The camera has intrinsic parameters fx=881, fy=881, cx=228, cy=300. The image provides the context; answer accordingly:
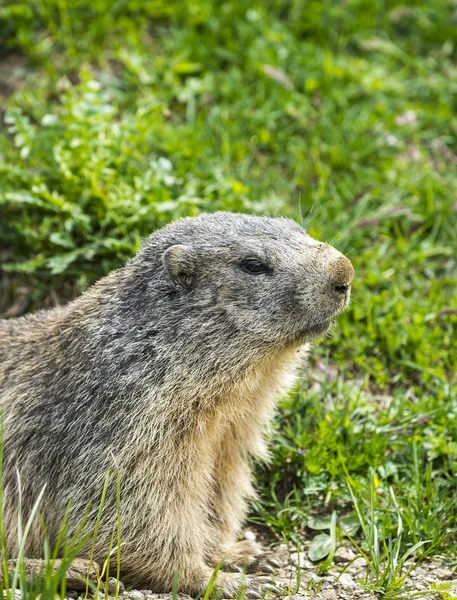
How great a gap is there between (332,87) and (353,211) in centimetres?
156

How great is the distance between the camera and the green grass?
5.61m

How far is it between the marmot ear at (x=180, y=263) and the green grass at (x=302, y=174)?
1013mm

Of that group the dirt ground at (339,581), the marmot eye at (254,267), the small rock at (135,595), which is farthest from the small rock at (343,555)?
the marmot eye at (254,267)

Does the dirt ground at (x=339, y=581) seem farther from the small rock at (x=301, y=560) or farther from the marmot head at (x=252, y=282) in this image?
the marmot head at (x=252, y=282)

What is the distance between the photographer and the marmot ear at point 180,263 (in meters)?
4.77

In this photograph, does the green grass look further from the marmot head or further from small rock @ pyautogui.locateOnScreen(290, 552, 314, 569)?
the marmot head

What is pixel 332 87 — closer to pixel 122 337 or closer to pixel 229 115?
pixel 229 115

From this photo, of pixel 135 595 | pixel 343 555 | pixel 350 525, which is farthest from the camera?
pixel 350 525

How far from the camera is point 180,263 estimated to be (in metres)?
4.77

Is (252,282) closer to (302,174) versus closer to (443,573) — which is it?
(443,573)

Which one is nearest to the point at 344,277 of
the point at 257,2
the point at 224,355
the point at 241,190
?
the point at 224,355

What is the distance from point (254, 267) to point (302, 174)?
3.06 metres

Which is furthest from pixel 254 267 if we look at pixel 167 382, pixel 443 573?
pixel 443 573

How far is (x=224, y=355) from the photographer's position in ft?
15.3
